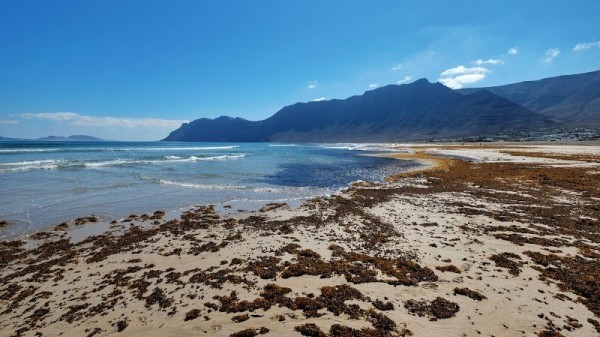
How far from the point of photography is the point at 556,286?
7938 mm

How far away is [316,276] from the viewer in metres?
8.69

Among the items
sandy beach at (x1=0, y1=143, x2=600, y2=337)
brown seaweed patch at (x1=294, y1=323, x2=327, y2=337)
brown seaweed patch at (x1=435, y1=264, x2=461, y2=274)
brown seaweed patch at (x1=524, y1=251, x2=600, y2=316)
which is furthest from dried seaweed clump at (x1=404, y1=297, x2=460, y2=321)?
brown seaweed patch at (x1=524, y1=251, x2=600, y2=316)

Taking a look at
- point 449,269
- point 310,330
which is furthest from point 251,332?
point 449,269

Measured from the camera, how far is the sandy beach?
6547mm

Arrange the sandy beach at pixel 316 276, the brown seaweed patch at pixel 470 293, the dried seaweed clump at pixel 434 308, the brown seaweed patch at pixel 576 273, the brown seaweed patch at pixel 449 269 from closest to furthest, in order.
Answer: the sandy beach at pixel 316 276 → the dried seaweed clump at pixel 434 308 → the brown seaweed patch at pixel 576 273 → the brown seaweed patch at pixel 470 293 → the brown seaweed patch at pixel 449 269

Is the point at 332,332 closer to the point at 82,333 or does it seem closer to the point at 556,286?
the point at 82,333

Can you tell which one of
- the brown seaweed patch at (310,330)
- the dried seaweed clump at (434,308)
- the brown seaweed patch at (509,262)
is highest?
the brown seaweed patch at (310,330)

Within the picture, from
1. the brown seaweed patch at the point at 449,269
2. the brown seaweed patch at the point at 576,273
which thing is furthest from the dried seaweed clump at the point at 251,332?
the brown seaweed patch at the point at 576,273

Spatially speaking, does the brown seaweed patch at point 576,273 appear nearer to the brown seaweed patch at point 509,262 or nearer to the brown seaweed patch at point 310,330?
the brown seaweed patch at point 509,262

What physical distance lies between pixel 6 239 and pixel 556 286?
1893cm

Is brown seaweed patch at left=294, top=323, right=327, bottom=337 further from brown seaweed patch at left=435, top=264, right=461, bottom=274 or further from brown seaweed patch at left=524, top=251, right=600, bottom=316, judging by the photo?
brown seaweed patch at left=524, top=251, right=600, bottom=316

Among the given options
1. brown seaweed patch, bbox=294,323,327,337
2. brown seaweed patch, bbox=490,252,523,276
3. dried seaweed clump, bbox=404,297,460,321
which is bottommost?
brown seaweed patch, bbox=490,252,523,276

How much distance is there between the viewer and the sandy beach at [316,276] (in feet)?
21.5

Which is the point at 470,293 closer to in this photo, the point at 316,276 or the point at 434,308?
the point at 434,308
